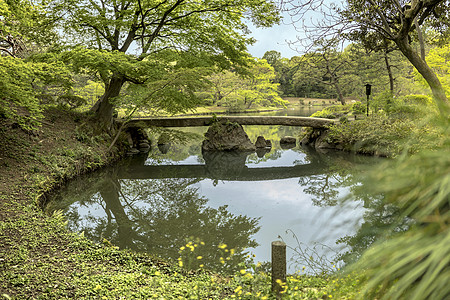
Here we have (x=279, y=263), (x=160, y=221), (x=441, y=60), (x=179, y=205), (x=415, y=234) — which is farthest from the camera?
(x=441, y=60)

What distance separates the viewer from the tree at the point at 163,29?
10359 millimetres

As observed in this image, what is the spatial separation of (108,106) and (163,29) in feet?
12.0

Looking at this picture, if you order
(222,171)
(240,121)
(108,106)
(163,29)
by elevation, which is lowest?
(222,171)

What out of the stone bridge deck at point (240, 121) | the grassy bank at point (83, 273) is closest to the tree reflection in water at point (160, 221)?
the grassy bank at point (83, 273)

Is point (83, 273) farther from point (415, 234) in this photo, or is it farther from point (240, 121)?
point (240, 121)

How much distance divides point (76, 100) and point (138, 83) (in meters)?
2.60

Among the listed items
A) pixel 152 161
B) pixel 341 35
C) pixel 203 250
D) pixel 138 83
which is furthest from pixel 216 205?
pixel 138 83

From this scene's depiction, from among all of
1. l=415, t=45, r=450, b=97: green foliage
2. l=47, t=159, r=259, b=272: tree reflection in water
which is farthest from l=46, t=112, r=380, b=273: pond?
l=415, t=45, r=450, b=97: green foliage

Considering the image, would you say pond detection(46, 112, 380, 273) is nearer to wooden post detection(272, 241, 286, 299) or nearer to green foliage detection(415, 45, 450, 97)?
wooden post detection(272, 241, 286, 299)

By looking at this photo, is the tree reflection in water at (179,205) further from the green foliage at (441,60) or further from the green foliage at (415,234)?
the green foliage at (441,60)

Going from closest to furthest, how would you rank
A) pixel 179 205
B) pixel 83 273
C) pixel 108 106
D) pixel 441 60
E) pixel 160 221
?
pixel 83 273 < pixel 160 221 < pixel 179 205 < pixel 108 106 < pixel 441 60

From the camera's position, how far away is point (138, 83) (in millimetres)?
10992

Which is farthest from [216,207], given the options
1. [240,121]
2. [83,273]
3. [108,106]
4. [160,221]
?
[240,121]

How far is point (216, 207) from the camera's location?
6.07 meters
